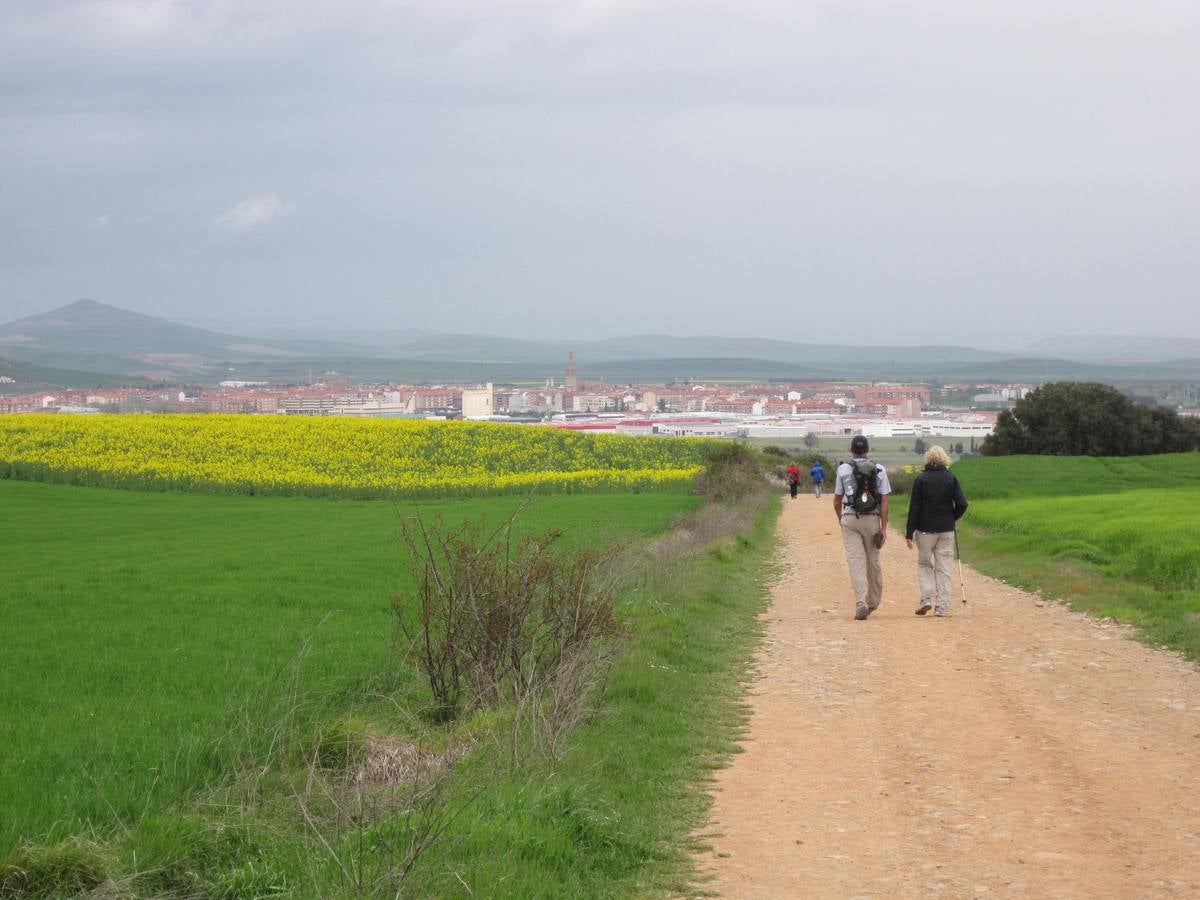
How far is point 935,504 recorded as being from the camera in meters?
16.8

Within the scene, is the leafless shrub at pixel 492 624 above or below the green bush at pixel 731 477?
above

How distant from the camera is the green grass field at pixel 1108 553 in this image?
1627 cm

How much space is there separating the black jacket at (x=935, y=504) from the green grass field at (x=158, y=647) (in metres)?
6.44

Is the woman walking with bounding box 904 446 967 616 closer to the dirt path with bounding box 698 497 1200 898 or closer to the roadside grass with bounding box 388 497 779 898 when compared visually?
the dirt path with bounding box 698 497 1200 898

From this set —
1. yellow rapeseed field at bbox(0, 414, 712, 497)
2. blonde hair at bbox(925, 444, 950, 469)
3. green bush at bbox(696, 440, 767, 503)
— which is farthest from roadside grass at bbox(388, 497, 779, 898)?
yellow rapeseed field at bbox(0, 414, 712, 497)

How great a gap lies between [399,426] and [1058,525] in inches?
1778

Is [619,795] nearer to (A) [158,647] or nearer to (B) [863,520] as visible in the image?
(A) [158,647]

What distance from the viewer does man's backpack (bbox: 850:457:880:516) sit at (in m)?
16.7

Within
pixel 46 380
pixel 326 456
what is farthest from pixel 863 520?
pixel 46 380

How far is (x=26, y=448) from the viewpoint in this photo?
167 feet

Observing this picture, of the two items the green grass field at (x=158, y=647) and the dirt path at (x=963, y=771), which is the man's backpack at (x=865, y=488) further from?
the green grass field at (x=158, y=647)

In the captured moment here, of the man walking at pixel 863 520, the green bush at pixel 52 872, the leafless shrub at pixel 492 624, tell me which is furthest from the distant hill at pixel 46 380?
the green bush at pixel 52 872

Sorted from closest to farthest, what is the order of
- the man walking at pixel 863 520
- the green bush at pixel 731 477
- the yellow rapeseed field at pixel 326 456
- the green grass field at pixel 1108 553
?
the green grass field at pixel 1108 553, the man walking at pixel 863 520, the green bush at pixel 731 477, the yellow rapeseed field at pixel 326 456

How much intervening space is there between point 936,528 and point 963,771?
8.45 m
